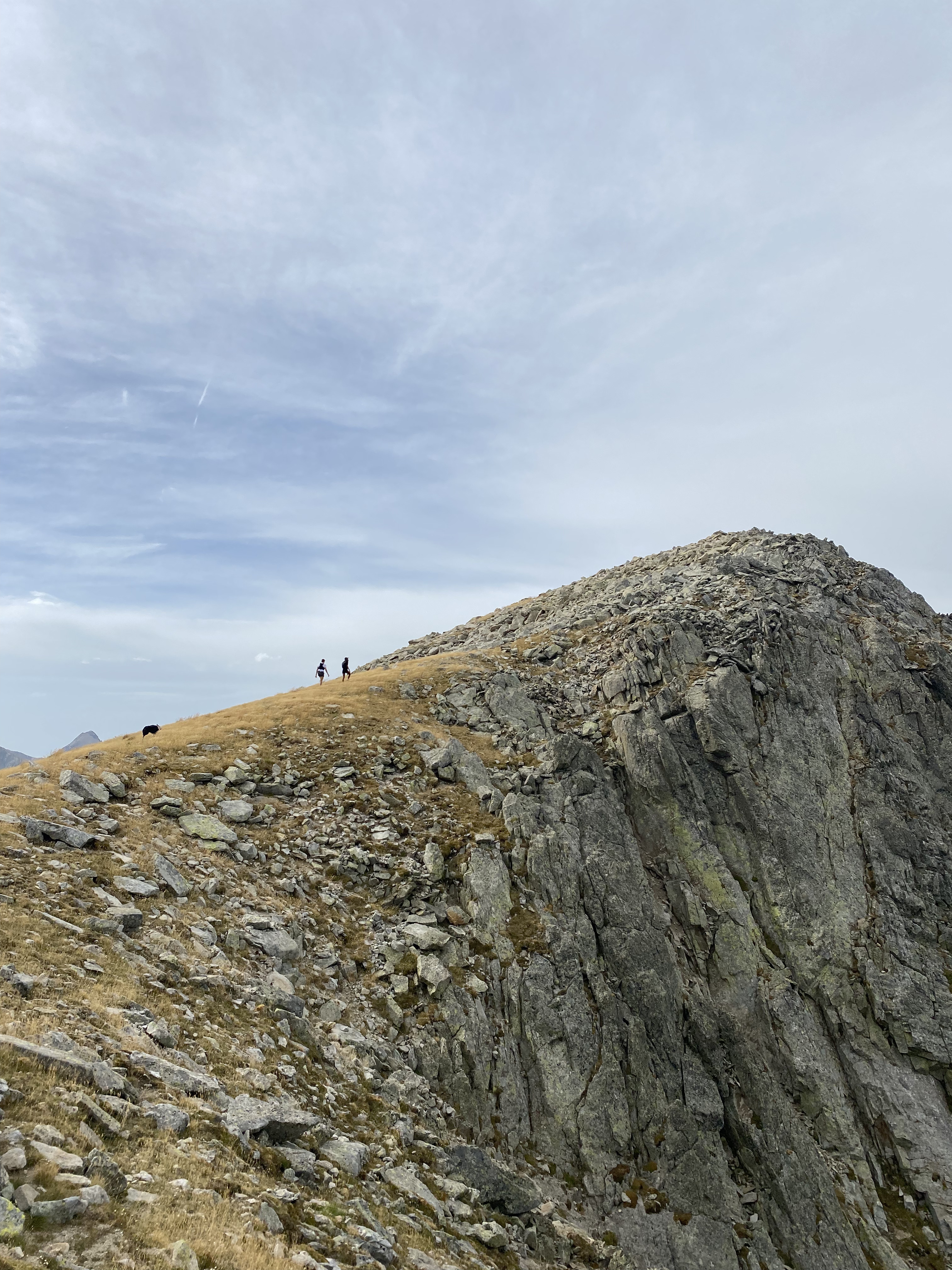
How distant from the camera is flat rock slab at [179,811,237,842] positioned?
2753 centimetres

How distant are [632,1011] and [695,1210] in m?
6.77

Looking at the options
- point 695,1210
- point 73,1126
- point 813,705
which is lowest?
point 695,1210

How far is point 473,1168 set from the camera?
18953 millimetres

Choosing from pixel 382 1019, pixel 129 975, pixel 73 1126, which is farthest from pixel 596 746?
pixel 73 1126

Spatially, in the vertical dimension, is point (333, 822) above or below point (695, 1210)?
above

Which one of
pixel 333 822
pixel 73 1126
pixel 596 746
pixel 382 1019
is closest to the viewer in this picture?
pixel 73 1126

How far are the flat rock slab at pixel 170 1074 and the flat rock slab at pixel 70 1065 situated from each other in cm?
111

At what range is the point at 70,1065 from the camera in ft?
38.3

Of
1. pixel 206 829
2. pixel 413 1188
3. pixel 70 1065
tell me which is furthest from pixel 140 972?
pixel 206 829

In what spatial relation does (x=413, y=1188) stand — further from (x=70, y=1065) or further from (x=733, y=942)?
(x=733, y=942)

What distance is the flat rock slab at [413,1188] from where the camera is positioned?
15703 mm

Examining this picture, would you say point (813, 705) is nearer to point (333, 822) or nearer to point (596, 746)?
point (596, 746)

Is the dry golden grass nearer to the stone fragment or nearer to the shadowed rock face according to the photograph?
the stone fragment

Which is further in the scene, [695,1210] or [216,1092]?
[695,1210]
